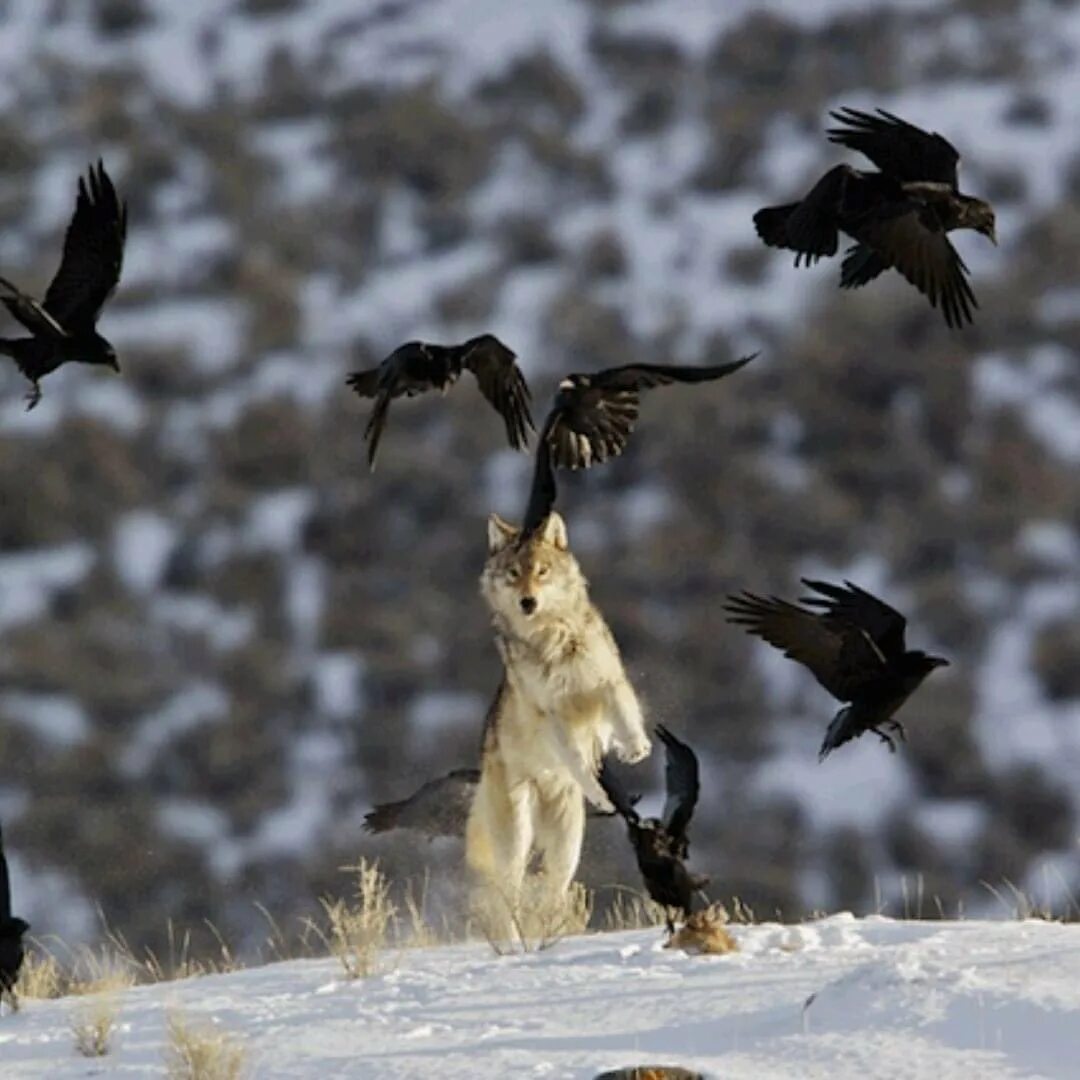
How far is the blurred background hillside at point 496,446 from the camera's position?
19453 millimetres

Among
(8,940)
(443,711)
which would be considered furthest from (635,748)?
(443,711)

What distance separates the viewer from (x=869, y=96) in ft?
96.7

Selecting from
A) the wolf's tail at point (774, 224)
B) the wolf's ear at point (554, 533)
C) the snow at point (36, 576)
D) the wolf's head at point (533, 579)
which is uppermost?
the snow at point (36, 576)

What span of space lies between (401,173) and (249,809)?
11.1 metres

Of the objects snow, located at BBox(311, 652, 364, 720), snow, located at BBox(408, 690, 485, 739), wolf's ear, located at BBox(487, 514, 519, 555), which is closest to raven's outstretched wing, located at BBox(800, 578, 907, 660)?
wolf's ear, located at BBox(487, 514, 519, 555)

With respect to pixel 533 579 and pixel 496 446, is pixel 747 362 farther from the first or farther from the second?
pixel 496 446

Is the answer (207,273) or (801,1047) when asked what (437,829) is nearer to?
(801,1047)

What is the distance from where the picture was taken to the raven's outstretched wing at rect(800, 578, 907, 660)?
7.48 meters

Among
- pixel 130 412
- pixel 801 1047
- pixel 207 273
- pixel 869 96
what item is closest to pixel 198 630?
pixel 130 412

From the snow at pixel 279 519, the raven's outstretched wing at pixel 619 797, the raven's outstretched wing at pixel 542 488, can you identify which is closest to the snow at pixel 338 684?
the snow at pixel 279 519

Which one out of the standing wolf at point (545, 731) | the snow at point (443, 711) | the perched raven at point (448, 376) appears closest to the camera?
the perched raven at point (448, 376)

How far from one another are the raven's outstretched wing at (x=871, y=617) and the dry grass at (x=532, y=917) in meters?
1.32

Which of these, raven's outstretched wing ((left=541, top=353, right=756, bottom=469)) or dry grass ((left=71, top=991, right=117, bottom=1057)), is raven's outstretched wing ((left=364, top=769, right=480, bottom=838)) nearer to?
raven's outstretched wing ((left=541, top=353, right=756, bottom=469))

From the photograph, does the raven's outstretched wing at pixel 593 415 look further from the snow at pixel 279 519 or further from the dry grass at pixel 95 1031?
the snow at pixel 279 519
